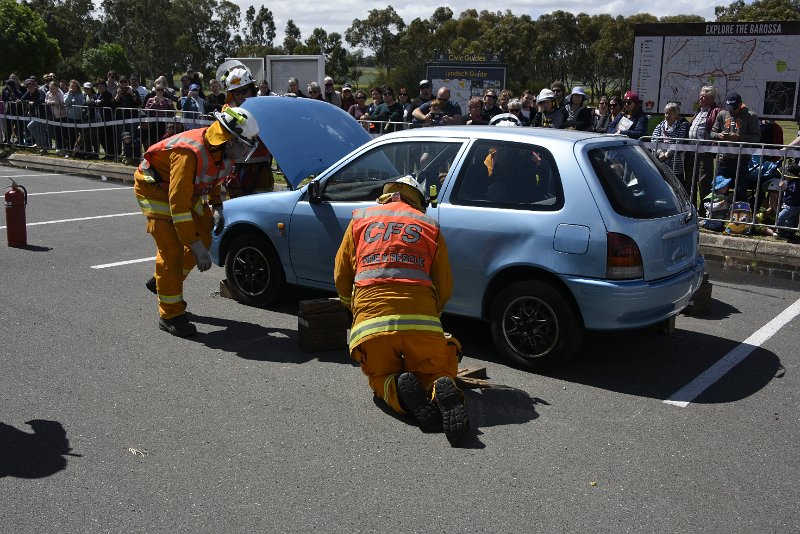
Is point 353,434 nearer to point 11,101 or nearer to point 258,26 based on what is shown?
Answer: point 11,101

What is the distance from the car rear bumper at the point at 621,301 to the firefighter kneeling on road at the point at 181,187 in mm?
2854

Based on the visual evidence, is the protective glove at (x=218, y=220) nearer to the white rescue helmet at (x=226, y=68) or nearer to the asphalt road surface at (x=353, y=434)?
the asphalt road surface at (x=353, y=434)

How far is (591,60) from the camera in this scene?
5088 cm

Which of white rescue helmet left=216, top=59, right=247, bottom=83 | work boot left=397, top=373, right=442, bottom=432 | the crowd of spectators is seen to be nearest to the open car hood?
white rescue helmet left=216, top=59, right=247, bottom=83

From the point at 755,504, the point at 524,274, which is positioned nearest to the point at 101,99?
the point at 524,274

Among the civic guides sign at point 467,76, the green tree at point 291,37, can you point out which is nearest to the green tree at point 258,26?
the green tree at point 291,37

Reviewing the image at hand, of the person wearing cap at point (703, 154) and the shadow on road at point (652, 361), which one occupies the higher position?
the person wearing cap at point (703, 154)

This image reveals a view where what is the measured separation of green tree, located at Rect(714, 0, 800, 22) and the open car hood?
4502 cm

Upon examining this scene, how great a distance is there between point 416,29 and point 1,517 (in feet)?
201

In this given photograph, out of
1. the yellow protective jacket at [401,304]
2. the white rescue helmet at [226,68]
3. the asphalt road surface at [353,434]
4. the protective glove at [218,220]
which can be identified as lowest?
the asphalt road surface at [353,434]

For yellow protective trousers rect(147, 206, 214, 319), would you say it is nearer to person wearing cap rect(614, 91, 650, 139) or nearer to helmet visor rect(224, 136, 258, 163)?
helmet visor rect(224, 136, 258, 163)

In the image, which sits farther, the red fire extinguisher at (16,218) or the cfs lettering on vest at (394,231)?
the red fire extinguisher at (16,218)

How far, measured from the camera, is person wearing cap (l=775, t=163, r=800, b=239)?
10.8 m

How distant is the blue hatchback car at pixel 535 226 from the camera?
5801 millimetres
